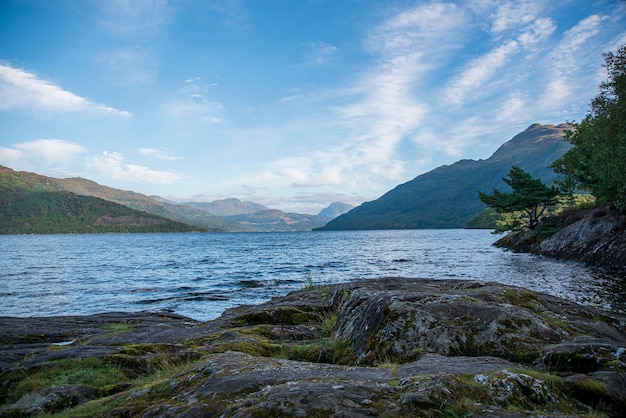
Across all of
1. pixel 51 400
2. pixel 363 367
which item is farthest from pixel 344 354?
pixel 51 400

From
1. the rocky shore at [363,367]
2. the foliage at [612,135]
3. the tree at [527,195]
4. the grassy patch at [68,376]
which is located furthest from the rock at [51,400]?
the tree at [527,195]

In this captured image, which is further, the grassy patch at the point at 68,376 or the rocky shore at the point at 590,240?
the rocky shore at the point at 590,240

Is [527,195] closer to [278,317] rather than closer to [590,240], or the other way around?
[590,240]

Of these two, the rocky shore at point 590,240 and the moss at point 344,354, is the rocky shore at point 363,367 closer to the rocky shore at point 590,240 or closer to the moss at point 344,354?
the moss at point 344,354

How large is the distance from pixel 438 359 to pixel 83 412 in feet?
20.0

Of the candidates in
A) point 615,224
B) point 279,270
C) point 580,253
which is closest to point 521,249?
point 580,253

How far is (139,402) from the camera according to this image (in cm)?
526

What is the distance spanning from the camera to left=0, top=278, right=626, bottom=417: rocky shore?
3988 mm

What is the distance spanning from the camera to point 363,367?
588cm

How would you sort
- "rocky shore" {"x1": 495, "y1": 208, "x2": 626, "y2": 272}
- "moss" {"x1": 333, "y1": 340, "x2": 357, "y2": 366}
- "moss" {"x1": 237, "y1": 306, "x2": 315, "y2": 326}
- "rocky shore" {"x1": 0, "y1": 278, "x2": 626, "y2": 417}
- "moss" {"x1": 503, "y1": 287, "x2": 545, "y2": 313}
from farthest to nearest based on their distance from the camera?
"rocky shore" {"x1": 495, "y1": 208, "x2": 626, "y2": 272}, "moss" {"x1": 237, "y1": 306, "x2": 315, "y2": 326}, "moss" {"x1": 503, "y1": 287, "x2": 545, "y2": 313}, "moss" {"x1": 333, "y1": 340, "x2": 357, "y2": 366}, "rocky shore" {"x1": 0, "y1": 278, "x2": 626, "y2": 417}

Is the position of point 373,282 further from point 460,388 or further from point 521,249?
point 521,249

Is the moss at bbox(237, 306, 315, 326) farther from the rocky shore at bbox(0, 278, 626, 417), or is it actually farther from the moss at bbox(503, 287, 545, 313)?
the moss at bbox(503, 287, 545, 313)

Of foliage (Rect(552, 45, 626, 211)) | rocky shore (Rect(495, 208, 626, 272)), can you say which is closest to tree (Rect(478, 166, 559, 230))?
rocky shore (Rect(495, 208, 626, 272))

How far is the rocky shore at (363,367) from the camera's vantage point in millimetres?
3988
